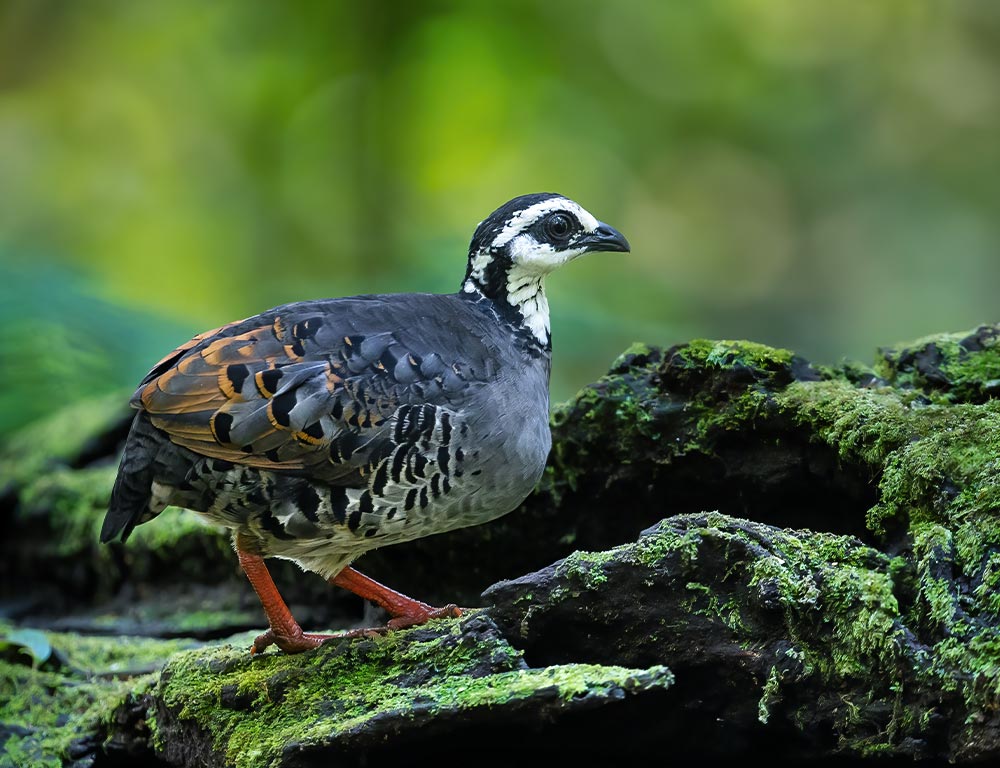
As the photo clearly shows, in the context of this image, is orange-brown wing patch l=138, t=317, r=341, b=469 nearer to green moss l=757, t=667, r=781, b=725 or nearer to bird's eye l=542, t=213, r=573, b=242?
bird's eye l=542, t=213, r=573, b=242

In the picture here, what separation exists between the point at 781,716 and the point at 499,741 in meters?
0.77

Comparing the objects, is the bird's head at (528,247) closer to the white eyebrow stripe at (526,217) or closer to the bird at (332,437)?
the white eyebrow stripe at (526,217)

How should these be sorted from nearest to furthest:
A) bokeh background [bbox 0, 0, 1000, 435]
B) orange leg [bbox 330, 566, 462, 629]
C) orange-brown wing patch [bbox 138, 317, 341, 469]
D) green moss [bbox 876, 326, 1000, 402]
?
orange-brown wing patch [bbox 138, 317, 341, 469]
orange leg [bbox 330, 566, 462, 629]
green moss [bbox 876, 326, 1000, 402]
bokeh background [bbox 0, 0, 1000, 435]

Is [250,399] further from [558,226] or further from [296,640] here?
[558,226]

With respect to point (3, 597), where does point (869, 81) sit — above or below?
above

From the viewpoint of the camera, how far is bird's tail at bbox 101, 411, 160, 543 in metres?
3.56

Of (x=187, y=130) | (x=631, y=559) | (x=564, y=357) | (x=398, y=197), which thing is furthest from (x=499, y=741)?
(x=187, y=130)

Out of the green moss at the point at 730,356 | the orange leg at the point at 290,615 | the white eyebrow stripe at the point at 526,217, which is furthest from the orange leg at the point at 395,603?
the white eyebrow stripe at the point at 526,217

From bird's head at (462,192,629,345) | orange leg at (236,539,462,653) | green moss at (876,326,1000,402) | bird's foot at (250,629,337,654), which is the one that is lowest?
bird's foot at (250,629,337,654)

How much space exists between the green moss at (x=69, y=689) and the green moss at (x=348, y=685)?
44 cm

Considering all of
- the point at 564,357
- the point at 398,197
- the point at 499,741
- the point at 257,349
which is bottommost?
the point at 499,741

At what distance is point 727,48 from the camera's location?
415 inches

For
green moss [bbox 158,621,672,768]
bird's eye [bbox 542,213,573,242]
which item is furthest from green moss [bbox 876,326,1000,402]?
green moss [bbox 158,621,672,768]

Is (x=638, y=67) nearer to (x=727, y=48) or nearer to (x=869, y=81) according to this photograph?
(x=727, y=48)
